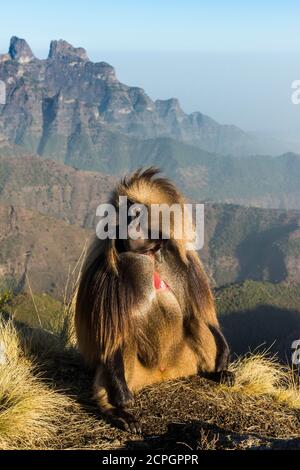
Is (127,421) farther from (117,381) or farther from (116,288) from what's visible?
(116,288)

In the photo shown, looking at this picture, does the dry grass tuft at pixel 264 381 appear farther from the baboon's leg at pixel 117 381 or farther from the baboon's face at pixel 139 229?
the baboon's face at pixel 139 229

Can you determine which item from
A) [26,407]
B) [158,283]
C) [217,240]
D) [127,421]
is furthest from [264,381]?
[217,240]

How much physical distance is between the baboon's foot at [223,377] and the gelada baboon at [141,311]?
0.03 feet

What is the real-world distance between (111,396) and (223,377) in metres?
1.30

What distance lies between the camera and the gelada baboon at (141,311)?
17.1 ft

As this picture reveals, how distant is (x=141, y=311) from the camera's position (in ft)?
17.7

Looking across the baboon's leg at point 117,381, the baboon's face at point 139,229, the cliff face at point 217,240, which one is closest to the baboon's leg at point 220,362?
the baboon's leg at point 117,381

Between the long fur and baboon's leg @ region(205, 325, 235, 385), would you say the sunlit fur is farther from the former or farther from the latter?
baboon's leg @ region(205, 325, 235, 385)

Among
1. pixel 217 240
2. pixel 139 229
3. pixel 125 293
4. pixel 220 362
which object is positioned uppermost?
pixel 139 229

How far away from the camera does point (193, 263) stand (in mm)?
5867

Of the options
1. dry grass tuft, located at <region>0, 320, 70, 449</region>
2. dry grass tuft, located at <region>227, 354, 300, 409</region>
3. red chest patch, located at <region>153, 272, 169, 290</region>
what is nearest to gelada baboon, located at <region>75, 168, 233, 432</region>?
red chest patch, located at <region>153, 272, 169, 290</region>

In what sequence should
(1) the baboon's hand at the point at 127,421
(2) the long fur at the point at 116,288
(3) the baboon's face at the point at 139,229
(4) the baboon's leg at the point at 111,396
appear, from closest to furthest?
(1) the baboon's hand at the point at 127,421, (4) the baboon's leg at the point at 111,396, (2) the long fur at the point at 116,288, (3) the baboon's face at the point at 139,229
